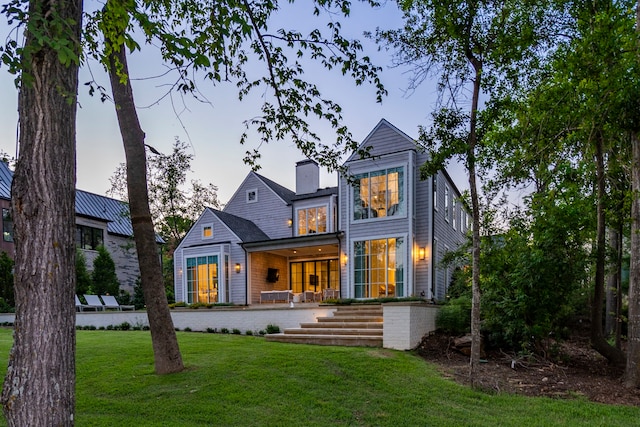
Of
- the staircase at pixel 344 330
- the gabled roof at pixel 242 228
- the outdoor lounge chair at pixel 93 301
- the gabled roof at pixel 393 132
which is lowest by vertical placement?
the outdoor lounge chair at pixel 93 301

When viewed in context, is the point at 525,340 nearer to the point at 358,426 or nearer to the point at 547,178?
the point at 547,178

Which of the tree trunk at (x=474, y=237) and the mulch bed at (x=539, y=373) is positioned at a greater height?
the tree trunk at (x=474, y=237)

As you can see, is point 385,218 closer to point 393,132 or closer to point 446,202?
point 393,132

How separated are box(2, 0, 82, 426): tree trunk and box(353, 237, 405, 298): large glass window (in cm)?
1178

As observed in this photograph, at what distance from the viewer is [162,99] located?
4.79 meters

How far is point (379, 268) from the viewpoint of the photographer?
14.1 meters

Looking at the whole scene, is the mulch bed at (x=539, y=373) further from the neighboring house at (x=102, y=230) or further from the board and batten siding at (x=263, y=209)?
the neighboring house at (x=102, y=230)

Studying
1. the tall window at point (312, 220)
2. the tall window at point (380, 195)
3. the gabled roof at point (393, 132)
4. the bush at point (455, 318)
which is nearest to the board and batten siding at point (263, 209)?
the tall window at point (312, 220)

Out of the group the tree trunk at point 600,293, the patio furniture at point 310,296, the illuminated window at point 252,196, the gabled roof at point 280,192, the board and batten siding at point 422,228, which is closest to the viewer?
the tree trunk at point 600,293

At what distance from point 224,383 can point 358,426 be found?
217cm

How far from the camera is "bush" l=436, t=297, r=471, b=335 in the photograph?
387 inches

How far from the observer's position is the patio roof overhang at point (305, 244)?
15.4 metres

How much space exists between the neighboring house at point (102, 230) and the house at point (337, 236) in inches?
284

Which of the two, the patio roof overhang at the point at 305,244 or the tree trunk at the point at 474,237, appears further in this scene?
the patio roof overhang at the point at 305,244
